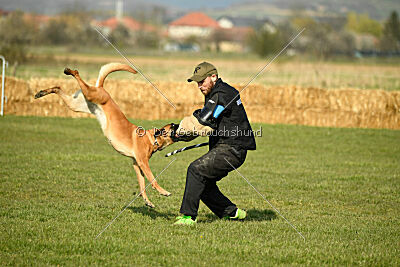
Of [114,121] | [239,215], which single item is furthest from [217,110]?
[239,215]

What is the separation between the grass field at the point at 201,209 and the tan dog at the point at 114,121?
117cm

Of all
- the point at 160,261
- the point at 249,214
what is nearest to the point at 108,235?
the point at 160,261

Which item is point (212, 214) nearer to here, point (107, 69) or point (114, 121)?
point (114, 121)

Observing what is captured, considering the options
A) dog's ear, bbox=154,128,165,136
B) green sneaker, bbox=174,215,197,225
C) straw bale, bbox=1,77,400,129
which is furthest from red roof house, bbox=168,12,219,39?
green sneaker, bbox=174,215,197,225

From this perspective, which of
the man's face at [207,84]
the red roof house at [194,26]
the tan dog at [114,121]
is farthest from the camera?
the red roof house at [194,26]

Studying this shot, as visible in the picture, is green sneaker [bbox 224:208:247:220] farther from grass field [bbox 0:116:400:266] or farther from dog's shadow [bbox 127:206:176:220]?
dog's shadow [bbox 127:206:176:220]

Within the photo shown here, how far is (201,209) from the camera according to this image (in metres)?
10.2

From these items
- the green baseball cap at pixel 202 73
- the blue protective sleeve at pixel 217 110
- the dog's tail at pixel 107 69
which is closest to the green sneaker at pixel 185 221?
the blue protective sleeve at pixel 217 110

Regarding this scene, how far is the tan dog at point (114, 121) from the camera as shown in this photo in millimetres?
7801

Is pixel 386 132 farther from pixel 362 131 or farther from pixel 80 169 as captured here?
pixel 80 169

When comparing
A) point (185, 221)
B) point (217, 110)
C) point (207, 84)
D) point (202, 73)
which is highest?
point (202, 73)

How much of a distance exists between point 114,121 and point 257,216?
3.19 meters

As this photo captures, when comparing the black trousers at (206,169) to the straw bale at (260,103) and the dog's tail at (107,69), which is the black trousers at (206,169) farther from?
the straw bale at (260,103)

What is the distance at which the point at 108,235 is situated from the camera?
764 centimetres
